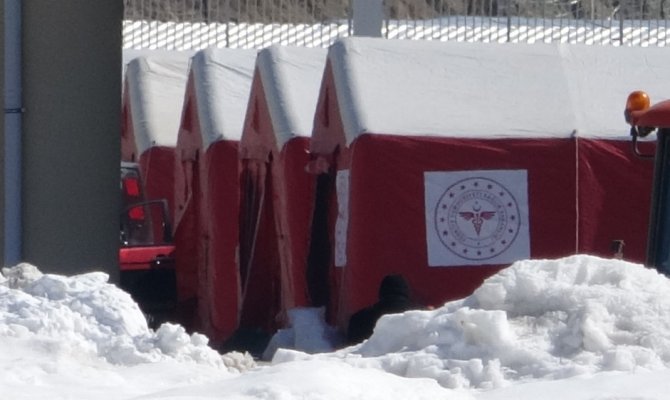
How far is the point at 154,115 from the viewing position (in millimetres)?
20094

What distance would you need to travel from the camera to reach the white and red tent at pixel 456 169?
11.6 meters

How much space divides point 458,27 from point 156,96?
7434mm

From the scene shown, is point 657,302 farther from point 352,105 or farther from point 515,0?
point 515,0

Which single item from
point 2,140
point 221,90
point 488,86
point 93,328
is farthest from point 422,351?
point 221,90

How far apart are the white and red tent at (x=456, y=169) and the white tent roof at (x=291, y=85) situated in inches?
19.1

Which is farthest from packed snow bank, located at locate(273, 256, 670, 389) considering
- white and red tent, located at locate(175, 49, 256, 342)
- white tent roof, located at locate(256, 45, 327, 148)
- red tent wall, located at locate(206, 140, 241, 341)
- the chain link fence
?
the chain link fence

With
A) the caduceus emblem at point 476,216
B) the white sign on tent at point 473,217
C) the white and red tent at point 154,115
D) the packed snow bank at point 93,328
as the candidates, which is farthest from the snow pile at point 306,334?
the white and red tent at point 154,115

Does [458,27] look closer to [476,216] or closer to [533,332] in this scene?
[476,216]

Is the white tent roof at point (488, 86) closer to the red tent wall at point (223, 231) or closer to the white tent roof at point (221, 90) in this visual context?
the red tent wall at point (223, 231)

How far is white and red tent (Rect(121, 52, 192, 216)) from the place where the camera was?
19297 mm

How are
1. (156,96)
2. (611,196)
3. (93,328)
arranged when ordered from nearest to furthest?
(93,328) < (611,196) < (156,96)

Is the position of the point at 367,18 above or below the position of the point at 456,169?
above

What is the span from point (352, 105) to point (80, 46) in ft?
7.18

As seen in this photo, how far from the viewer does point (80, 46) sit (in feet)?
34.8
